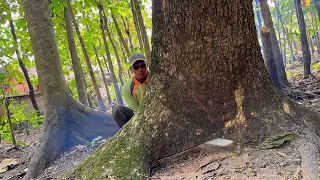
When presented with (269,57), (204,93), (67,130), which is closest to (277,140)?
(204,93)

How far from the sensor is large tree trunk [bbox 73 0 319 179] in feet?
7.19

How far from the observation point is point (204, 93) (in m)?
A: 2.30

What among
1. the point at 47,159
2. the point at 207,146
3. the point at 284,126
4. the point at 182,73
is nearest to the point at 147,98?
the point at 182,73

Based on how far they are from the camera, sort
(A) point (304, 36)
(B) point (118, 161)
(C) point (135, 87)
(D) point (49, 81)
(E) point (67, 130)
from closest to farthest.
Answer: (B) point (118, 161) < (C) point (135, 87) < (D) point (49, 81) < (E) point (67, 130) < (A) point (304, 36)

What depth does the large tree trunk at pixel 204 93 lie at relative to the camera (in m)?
2.19

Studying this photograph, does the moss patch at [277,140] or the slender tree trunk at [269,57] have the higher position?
the slender tree trunk at [269,57]

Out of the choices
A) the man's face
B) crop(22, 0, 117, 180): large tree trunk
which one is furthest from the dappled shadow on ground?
crop(22, 0, 117, 180): large tree trunk

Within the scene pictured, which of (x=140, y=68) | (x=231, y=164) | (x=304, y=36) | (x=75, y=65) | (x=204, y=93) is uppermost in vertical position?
(x=75, y=65)

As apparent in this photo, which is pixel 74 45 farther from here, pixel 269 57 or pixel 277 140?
pixel 277 140

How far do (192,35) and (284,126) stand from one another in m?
1.05

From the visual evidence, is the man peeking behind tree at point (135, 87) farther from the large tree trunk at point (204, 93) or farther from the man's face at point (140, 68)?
the large tree trunk at point (204, 93)

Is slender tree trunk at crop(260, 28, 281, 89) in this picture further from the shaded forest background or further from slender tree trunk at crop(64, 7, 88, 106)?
slender tree trunk at crop(64, 7, 88, 106)

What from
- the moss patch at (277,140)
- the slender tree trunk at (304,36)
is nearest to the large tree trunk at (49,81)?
the moss patch at (277,140)

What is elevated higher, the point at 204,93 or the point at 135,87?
the point at 135,87
